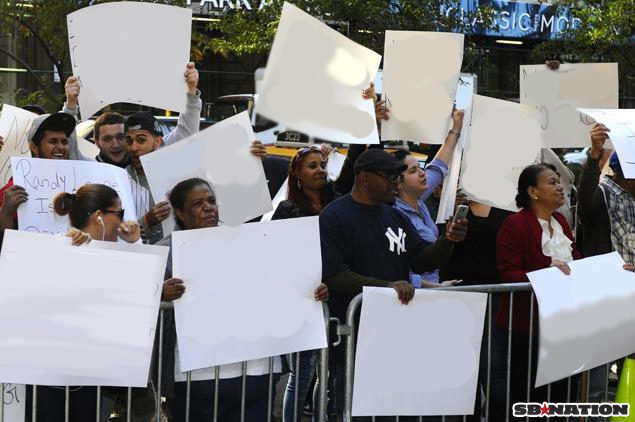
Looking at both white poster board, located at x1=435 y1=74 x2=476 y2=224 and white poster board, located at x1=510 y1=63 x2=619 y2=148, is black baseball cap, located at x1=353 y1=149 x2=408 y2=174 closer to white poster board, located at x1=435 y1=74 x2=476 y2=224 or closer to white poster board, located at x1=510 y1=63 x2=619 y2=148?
white poster board, located at x1=435 y1=74 x2=476 y2=224

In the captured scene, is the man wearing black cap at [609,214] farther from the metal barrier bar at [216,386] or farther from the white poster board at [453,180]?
the metal barrier bar at [216,386]

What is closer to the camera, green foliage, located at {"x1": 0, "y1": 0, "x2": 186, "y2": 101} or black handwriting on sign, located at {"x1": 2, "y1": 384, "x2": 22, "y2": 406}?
black handwriting on sign, located at {"x1": 2, "y1": 384, "x2": 22, "y2": 406}

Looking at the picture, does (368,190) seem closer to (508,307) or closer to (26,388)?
(508,307)

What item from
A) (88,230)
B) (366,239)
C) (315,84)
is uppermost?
(315,84)

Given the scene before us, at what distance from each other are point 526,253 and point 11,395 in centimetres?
284

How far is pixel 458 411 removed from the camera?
19.2 feet

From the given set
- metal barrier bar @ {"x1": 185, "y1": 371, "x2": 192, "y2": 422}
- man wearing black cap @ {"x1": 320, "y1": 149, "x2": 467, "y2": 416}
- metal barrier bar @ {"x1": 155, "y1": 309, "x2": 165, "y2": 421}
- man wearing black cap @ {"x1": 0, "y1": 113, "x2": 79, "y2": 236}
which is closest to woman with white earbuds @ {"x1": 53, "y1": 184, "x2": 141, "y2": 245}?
metal barrier bar @ {"x1": 155, "y1": 309, "x2": 165, "y2": 421}

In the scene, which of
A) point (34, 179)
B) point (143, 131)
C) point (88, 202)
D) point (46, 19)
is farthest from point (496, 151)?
point (46, 19)

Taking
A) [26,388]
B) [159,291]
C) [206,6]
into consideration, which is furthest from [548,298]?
[206,6]

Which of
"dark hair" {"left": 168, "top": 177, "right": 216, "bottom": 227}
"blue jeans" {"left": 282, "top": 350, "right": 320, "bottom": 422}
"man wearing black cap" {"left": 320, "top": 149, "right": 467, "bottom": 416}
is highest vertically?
"dark hair" {"left": 168, "top": 177, "right": 216, "bottom": 227}

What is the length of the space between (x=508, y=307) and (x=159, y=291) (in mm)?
2096

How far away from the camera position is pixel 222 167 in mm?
5559

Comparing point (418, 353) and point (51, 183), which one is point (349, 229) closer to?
point (418, 353)

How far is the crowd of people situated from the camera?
5332 millimetres
